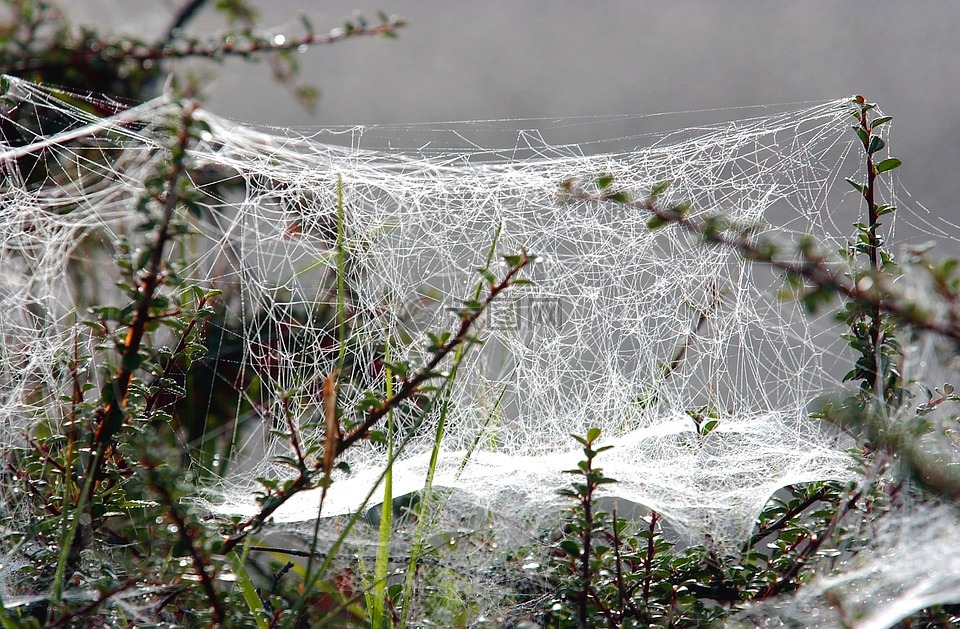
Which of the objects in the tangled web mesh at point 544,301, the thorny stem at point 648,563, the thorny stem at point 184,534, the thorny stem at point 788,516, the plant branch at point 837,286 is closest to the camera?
the plant branch at point 837,286

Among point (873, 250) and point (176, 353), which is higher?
point (873, 250)

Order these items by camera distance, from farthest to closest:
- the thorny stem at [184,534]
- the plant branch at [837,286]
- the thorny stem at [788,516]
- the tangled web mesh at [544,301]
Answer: the tangled web mesh at [544,301]
the thorny stem at [788,516]
the thorny stem at [184,534]
the plant branch at [837,286]

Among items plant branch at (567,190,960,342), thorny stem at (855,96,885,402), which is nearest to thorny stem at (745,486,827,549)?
thorny stem at (855,96,885,402)

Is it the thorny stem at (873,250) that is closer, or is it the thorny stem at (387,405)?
the thorny stem at (387,405)

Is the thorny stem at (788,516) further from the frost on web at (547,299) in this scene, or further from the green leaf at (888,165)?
the green leaf at (888,165)

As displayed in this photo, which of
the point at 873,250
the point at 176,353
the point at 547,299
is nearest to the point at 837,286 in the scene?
the point at 873,250

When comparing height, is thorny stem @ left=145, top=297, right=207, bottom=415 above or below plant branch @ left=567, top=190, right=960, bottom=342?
below

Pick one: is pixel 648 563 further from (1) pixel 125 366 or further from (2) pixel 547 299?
(1) pixel 125 366

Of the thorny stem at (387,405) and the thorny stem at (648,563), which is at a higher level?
the thorny stem at (387,405)

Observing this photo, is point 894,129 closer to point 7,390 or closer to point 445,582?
point 445,582

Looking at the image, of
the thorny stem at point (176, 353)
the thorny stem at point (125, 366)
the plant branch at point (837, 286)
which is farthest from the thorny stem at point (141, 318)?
the plant branch at point (837, 286)

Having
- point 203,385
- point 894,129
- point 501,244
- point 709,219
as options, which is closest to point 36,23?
point 203,385

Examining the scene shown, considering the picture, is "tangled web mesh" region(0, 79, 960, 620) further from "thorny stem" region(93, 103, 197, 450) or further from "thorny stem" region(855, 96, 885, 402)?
"thorny stem" region(93, 103, 197, 450)
